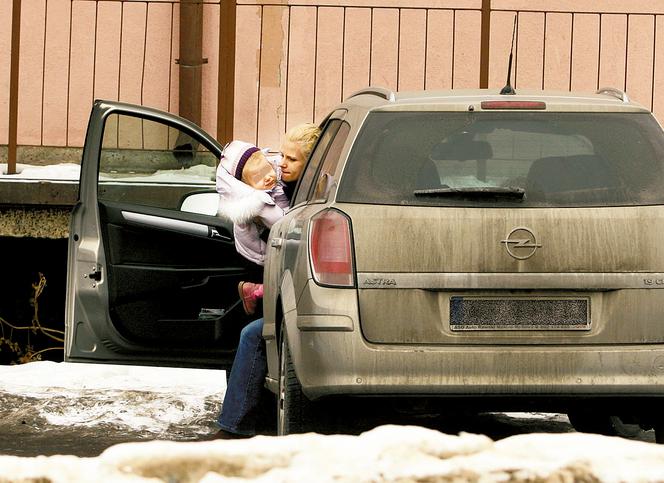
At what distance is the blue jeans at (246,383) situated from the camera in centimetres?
730

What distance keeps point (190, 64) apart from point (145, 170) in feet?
13.0

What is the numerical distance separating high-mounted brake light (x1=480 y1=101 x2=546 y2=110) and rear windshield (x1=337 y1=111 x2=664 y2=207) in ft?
0.09

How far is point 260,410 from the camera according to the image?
24.1ft

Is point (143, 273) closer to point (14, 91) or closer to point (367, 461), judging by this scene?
point (14, 91)

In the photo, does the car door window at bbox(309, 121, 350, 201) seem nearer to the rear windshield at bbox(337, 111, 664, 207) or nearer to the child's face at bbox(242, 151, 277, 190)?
the rear windshield at bbox(337, 111, 664, 207)

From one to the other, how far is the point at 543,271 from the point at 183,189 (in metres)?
3.53

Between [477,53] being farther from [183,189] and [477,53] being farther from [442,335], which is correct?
[442,335]

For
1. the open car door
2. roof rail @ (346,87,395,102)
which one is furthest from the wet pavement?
roof rail @ (346,87,395,102)

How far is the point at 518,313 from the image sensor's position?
546 cm

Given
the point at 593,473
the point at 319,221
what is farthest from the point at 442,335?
the point at 593,473

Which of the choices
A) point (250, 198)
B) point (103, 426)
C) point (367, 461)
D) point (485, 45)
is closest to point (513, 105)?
point (250, 198)

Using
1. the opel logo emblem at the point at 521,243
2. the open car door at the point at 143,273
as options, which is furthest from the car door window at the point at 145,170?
the opel logo emblem at the point at 521,243

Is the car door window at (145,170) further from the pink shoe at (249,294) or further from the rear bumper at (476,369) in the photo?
the rear bumper at (476,369)

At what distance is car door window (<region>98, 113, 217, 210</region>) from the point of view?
8164 mm
